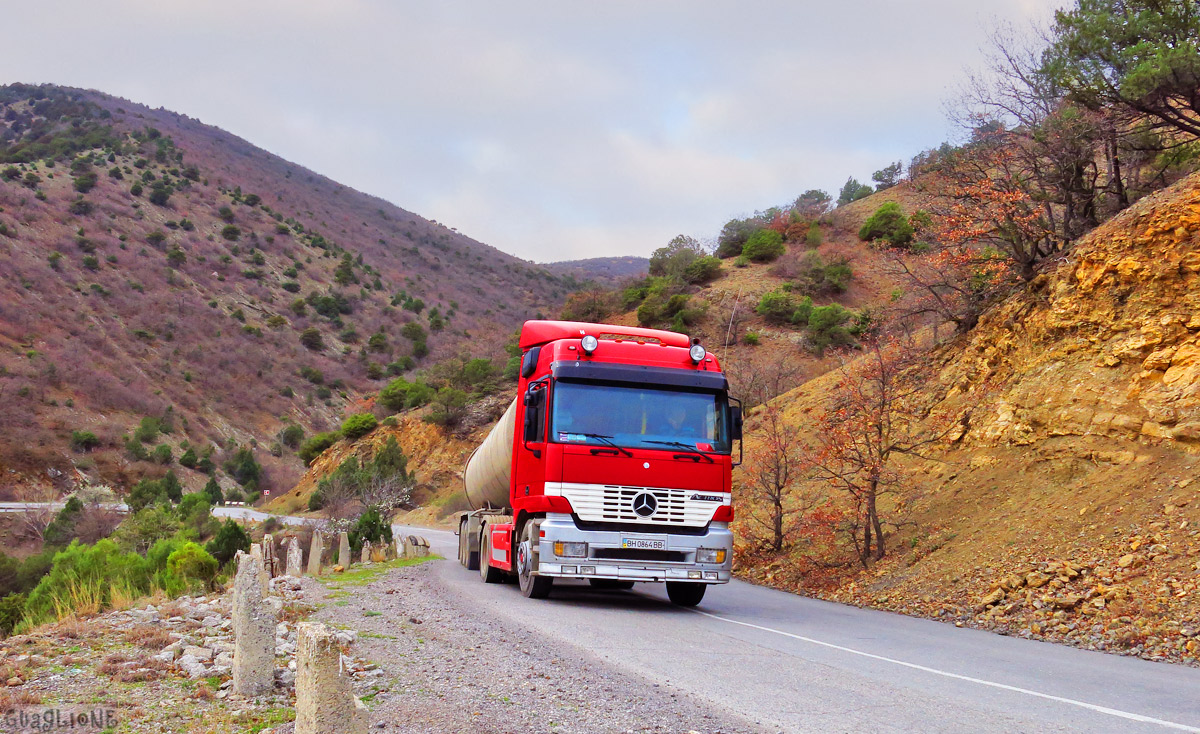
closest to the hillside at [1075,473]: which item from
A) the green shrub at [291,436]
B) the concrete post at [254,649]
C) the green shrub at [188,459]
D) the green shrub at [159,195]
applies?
the concrete post at [254,649]

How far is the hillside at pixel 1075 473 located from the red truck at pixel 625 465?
4.13 metres

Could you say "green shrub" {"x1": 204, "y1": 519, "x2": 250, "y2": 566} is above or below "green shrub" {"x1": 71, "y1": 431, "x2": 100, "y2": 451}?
below

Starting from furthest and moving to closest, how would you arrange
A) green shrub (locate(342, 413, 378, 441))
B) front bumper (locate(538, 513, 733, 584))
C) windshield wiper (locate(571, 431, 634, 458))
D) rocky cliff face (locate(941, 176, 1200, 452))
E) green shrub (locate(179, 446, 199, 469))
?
1. green shrub (locate(342, 413, 378, 441))
2. green shrub (locate(179, 446, 199, 469))
3. rocky cliff face (locate(941, 176, 1200, 452))
4. windshield wiper (locate(571, 431, 634, 458))
5. front bumper (locate(538, 513, 733, 584))

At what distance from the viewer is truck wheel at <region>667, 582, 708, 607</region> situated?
523 inches

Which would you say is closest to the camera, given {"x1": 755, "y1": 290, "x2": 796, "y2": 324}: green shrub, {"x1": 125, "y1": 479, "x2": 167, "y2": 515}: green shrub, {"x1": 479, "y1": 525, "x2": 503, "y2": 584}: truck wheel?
{"x1": 479, "y1": 525, "x2": 503, "y2": 584}: truck wheel

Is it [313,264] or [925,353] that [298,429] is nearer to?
[313,264]

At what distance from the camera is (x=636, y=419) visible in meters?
12.5

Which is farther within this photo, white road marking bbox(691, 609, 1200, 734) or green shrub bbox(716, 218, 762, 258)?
green shrub bbox(716, 218, 762, 258)

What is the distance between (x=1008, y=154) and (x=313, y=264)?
8761 cm

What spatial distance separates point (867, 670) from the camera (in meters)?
7.97

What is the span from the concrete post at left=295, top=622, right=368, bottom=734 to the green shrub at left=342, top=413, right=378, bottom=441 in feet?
195

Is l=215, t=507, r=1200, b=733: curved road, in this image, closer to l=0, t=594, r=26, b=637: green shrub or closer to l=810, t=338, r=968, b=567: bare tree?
l=810, t=338, r=968, b=567: bare tree

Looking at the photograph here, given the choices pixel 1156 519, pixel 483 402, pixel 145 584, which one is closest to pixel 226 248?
pixel 483 402

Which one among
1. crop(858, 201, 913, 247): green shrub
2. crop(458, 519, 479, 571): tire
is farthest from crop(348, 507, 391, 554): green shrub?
crop(858, 201, 913, 247): green shrub
